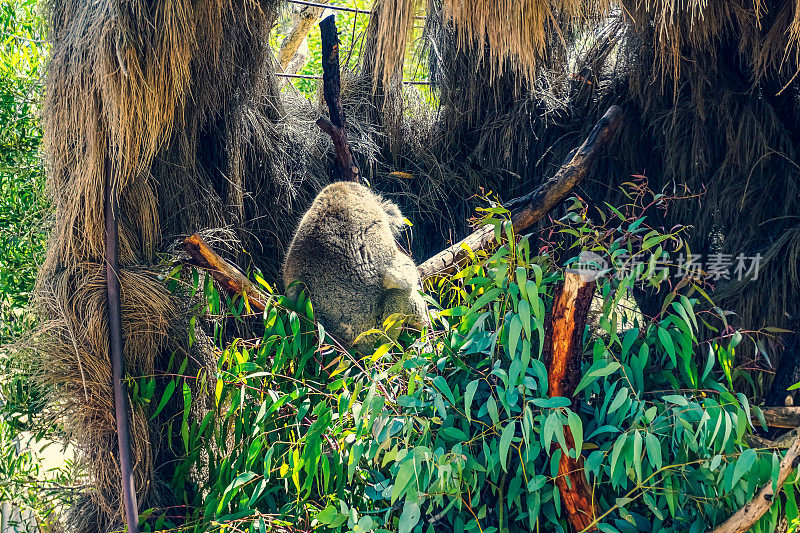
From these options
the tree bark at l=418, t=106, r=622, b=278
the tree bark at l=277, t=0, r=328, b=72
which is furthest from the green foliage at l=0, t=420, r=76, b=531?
the tree bark at l=277, t=0, r=328, b=72

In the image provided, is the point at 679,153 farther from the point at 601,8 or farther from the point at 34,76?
Answer: the point at 34,76

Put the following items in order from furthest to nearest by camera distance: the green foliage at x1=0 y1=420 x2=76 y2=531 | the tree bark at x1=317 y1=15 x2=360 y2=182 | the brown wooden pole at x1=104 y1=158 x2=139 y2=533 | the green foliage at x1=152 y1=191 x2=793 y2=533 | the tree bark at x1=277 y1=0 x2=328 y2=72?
the tree bark at x1=277 y1=0 x2=328 y2=72 → the tree bark at x1=317 y1=15 x2=360 y2=182 → the green foliage at x1=0 y1=420 x2=76 y2=531 → the brown wooden pole at x1=104 y1=158 x2=139 y2=533 → the green foliage at x1=152 y1=191 x2=793 y2=533

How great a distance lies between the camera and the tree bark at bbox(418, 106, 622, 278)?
366 centimetres

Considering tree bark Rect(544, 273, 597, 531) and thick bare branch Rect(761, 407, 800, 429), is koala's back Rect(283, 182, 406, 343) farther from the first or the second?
thick bare branch Rect(761, 407, 800, 429)

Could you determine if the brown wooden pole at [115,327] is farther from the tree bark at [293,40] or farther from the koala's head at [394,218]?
the tree bark at [293,40]

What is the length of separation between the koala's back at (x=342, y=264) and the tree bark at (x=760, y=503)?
69.5 inches

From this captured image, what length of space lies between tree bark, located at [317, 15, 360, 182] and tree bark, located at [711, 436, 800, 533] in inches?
107

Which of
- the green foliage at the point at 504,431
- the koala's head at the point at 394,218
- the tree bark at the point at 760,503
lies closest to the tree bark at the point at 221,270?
the green foliage at the point at 504,431

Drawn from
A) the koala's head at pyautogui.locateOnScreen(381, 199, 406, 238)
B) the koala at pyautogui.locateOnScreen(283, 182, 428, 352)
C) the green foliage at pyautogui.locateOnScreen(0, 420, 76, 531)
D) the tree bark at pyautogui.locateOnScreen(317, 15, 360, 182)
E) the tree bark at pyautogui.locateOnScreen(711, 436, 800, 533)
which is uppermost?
the tree bark at pyautogui.locateOnScreen(317, 15, 360, 182)

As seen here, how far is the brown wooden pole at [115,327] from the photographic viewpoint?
118 inches

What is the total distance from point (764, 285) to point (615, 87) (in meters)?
1.60

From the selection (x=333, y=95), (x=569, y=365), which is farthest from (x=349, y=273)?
(x=569, y=365)

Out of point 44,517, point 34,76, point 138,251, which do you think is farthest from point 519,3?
point 44,517

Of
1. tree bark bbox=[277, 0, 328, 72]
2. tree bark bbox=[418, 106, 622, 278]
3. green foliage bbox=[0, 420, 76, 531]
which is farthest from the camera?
tree bark bbox=[277, 0, 328, 72]
